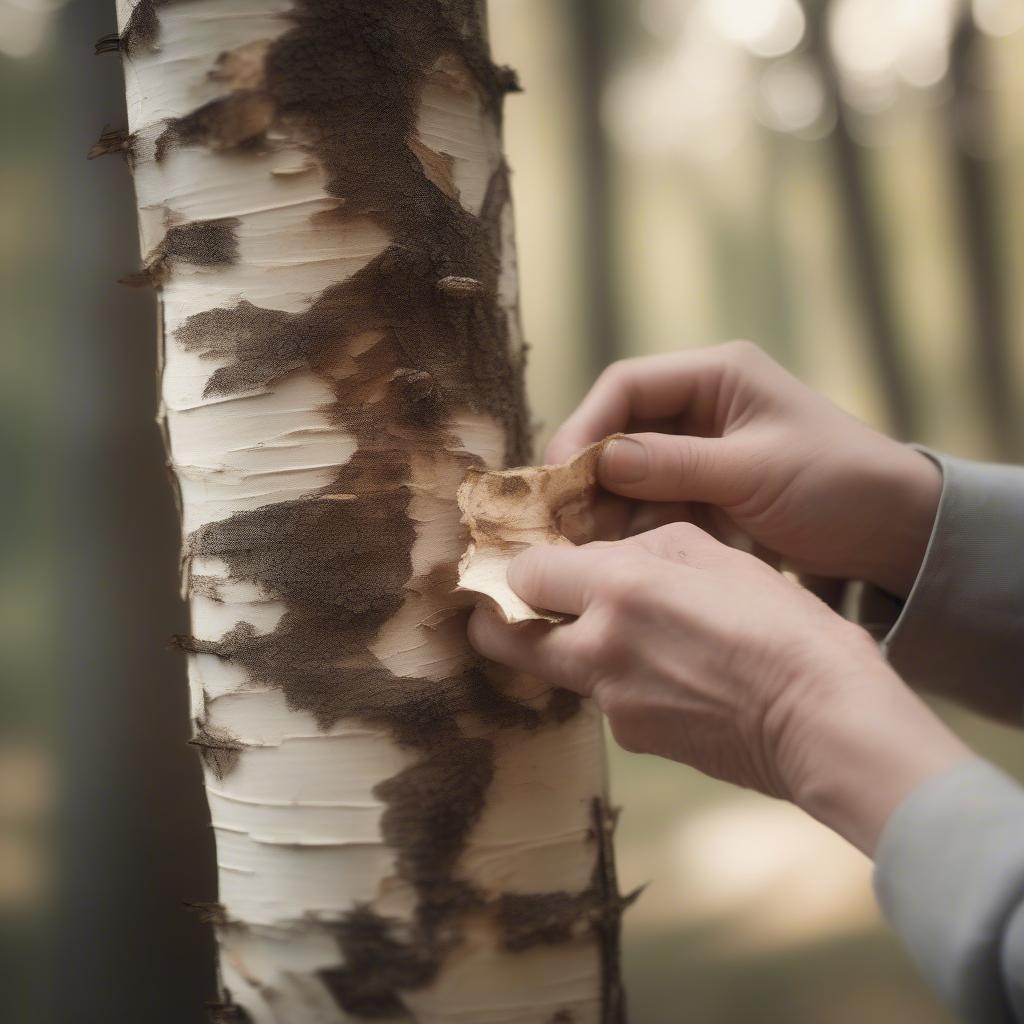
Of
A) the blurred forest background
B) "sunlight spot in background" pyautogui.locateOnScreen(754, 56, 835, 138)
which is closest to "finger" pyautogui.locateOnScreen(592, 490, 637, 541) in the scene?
the blurred forest background

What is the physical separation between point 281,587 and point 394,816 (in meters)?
0.17

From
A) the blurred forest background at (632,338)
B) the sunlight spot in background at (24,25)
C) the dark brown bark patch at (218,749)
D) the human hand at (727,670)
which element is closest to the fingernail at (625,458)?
the human hand at (727,670)

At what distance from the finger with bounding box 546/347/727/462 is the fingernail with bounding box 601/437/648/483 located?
0.29 feet

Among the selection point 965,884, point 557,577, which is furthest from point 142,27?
point 965,884

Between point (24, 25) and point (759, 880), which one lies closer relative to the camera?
point (24, 25)

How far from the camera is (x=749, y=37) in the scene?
130cm

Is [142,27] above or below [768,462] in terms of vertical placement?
above

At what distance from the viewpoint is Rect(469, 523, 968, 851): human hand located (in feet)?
1.37

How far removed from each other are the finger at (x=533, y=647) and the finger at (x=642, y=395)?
0.22 m

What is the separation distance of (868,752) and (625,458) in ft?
0.94

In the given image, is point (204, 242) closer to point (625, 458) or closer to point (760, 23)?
point (625, 458)

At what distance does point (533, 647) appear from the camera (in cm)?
52

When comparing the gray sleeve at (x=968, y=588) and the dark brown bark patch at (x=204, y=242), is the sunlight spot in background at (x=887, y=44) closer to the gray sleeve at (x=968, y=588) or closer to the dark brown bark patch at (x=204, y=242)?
the gray sleeve at (x=968, y=588)

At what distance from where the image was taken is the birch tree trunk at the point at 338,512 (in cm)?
53
